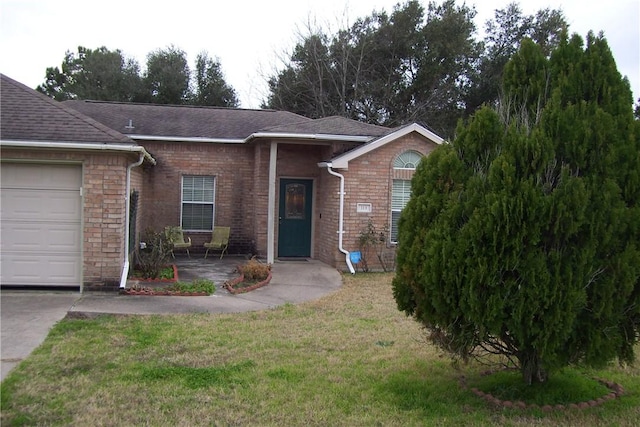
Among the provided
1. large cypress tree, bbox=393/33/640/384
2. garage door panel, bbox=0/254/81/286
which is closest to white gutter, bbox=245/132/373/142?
garage door panel, bbox=0/254/81/286

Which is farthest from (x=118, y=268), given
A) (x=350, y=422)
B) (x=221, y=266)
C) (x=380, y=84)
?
(x=380, y=84)

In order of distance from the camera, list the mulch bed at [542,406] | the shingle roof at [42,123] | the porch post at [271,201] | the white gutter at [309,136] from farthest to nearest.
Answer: the porch post at [271,201] → the white gutter at [309,136] → the shingle roof at [42,123] → the mulch bed at [542,406]

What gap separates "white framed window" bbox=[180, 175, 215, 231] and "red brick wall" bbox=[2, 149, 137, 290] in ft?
20.5

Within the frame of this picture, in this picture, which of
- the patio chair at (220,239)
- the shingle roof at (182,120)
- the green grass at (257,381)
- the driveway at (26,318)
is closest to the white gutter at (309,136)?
the shingle roof at (182,120)

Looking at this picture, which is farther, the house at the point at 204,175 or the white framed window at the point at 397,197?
the white framed window at the point at 397,197

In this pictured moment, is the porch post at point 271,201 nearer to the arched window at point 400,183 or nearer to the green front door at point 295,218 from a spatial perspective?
the green front door at point 295,218

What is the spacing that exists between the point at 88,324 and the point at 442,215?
5.33 meters

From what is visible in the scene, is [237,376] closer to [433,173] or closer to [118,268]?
[433,173]

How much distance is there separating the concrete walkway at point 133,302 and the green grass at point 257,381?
1.03 feet

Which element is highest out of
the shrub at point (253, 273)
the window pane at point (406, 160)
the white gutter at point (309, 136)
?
the white gutter at point (309, 136)

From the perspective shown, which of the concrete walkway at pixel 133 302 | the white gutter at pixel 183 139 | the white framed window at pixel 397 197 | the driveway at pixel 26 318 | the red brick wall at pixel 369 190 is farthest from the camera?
the white gutter at pixel 183 139

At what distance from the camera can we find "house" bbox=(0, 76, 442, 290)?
9.98 m

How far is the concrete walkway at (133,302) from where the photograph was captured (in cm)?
724

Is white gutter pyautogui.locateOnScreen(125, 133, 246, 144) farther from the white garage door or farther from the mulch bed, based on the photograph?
the mulch bed
